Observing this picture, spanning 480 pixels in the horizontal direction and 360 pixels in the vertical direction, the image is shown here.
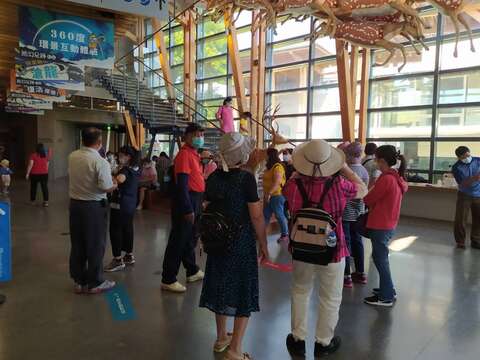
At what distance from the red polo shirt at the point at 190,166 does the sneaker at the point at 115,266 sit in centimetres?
144

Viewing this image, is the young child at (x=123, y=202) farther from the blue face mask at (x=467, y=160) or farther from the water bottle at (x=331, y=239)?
the blue face mask at (x=467, y=160)

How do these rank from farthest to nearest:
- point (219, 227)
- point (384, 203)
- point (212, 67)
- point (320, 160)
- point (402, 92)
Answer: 1. point (212, 67)
2. point (402, 92)
3. point (384, 203)
4. point (320, 160)
5. point (219, 227)

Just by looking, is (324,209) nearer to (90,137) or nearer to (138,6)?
(90,137)

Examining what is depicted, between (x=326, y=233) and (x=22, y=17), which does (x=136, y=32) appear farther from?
(x=326, y=233)

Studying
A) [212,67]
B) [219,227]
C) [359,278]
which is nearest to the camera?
[219,227]

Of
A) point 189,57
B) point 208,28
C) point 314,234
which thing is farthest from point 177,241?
point 208,28

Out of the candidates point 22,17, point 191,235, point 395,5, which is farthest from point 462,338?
point 22,17

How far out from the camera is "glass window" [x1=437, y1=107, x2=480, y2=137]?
8.20 m

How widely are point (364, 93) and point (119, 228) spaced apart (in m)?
7.59

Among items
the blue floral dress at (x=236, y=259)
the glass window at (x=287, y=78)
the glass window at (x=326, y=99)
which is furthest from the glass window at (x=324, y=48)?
the blue floral dress at (x=236, y=259)

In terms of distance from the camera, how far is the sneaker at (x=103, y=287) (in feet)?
11.4

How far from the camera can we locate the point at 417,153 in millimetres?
9180

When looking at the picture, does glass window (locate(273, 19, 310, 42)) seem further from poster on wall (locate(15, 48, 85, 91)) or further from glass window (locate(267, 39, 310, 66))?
poster on wall (locate(15, 48, 85, 91))

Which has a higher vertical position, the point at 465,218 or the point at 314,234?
the point at 314,234
